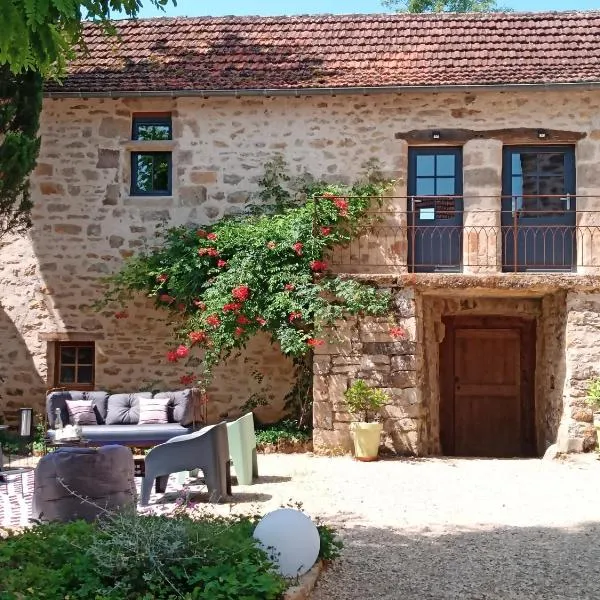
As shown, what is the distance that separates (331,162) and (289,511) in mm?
7558

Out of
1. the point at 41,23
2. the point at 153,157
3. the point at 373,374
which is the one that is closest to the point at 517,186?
the point at 373,374

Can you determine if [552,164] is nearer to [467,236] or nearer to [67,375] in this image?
[467,236]

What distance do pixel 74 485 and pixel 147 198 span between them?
6.31m

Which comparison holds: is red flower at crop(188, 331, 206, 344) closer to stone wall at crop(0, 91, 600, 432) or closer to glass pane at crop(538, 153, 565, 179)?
stone wall at crop(0, 91, 600, 432)

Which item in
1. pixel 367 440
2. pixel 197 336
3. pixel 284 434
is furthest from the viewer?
pixel 284 434

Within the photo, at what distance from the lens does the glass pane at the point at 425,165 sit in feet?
38.3

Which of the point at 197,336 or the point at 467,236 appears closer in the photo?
the point at 197,336

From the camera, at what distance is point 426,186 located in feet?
38.3

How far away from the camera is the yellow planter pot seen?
9.98m

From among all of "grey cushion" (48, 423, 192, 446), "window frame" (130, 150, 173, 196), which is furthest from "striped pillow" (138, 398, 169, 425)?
"window frame" (130, 150, 173, 196)

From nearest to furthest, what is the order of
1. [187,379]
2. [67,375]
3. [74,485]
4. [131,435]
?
1. [74,485]
2. [131,435]
3. [187,379]
4. [67,375]

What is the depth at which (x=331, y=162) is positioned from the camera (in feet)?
38.5

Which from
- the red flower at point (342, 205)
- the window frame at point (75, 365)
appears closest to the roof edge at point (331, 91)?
the red flower at point (342, 205)

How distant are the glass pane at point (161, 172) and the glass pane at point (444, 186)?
11.9 feet
